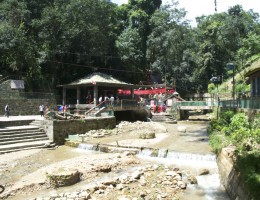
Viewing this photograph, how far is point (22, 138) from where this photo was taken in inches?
944

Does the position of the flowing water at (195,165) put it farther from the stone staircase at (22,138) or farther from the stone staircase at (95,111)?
the stone staircase at (95,111)

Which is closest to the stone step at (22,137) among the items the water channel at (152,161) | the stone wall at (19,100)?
the water channel at (152,161)

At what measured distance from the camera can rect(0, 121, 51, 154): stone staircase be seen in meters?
22.2

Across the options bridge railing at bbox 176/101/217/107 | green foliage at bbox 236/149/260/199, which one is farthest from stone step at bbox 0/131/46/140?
bridge railing at bbox 176/101/217/107

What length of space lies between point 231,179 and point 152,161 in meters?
6.97

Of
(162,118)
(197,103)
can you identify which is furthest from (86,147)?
(197,103)

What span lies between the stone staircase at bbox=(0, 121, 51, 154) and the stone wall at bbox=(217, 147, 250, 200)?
1478 cm

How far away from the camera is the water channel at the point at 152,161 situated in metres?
13.2

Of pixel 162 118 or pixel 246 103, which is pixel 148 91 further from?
pixel 246 103

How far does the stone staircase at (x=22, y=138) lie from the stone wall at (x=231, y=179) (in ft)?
48.5

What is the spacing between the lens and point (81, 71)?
147 feet

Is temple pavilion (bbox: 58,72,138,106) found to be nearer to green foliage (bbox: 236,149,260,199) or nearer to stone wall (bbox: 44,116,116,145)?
stone wall (bbox: 44,116,116,145)

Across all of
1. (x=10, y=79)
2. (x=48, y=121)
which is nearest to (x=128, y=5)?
(x=10, y=79)

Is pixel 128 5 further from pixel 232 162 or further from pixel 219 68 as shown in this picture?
pixel 232 162
